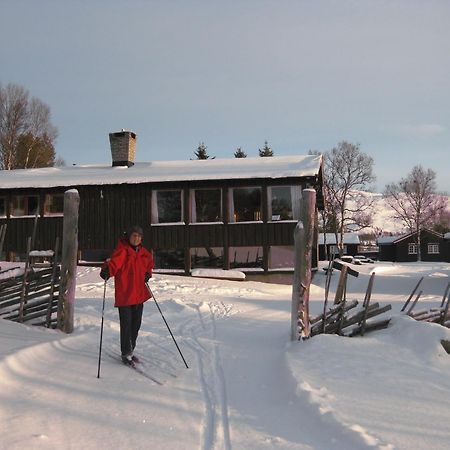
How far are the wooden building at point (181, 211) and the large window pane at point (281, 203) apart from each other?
4 cm

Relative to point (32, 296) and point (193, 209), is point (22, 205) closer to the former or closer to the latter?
point (193, 209)

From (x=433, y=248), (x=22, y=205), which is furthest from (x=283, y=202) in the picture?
(x=433, y=248)

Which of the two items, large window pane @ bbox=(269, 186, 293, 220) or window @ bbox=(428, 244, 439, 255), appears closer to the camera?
large window pane @ bbox=(269, 186, 293, 220)

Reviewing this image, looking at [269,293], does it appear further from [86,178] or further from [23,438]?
[23,438]

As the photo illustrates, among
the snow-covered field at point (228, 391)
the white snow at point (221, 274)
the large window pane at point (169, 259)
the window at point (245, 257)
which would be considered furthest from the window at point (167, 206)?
the snow-covered field at point (228, 391)

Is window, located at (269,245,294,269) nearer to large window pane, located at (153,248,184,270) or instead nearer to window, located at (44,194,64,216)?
large window pane, located at (153,248,184,270)

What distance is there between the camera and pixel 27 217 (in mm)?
22422

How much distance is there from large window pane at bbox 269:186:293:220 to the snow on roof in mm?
970

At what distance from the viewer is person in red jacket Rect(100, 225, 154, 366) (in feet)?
19.8

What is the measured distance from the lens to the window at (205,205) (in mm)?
21750

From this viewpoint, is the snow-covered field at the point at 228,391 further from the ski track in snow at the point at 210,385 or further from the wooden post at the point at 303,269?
the wooden post at the point at 303,269

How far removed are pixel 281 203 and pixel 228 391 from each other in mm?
16762

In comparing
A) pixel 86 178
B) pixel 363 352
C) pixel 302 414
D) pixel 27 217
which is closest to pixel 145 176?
pixel 86 178

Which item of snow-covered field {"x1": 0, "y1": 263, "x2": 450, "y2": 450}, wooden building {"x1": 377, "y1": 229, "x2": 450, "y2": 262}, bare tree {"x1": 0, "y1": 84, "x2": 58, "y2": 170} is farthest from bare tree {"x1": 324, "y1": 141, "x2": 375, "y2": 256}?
snow-covered field {"x1": 0, "y1": 263, "x2": 450, "y2": 450}
